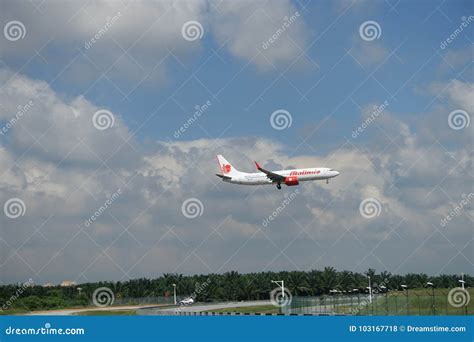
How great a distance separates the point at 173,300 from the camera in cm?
10694

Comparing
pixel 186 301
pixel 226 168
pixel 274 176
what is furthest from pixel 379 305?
pixel 226 168

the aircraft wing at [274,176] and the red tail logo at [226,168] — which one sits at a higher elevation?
the red tail logo at [226,168]

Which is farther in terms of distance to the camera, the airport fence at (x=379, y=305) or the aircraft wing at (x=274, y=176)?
the aircraft wing at (x=274, y=176)

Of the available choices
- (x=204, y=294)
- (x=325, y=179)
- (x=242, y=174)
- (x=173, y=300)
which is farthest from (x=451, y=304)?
(x=204, y=294)

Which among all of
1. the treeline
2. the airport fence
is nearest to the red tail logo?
the treeline

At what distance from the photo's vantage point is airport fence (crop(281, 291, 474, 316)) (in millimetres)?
47000

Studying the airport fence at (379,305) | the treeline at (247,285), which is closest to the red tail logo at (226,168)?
the treeline at (247,285)

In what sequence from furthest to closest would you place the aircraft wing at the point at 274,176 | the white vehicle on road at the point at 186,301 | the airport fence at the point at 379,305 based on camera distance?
the white vehicle on road at the point at 186,301
the aircraft wing at the point at 274,176
the airport fence at the point at 379,305

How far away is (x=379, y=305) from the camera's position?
57156 mm

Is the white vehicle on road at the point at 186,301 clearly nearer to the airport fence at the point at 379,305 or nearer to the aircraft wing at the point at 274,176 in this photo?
the aircraft wing at the point at 274,176

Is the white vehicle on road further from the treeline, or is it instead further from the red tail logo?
the red tail logo

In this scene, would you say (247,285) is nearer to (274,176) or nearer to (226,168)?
(226,168)

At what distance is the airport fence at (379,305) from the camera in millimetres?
47000

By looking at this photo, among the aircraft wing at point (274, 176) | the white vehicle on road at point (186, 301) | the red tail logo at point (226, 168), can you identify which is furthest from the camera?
the red tail logo at point (226, 168)
